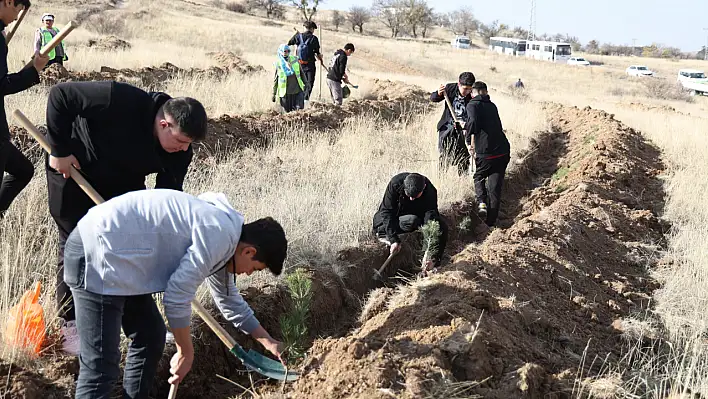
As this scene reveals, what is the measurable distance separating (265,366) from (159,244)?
1016 mm

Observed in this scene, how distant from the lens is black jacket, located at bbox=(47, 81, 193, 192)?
12.0 ft

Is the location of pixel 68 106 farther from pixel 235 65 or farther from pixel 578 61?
pixel 578 61

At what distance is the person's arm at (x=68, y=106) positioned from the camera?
3645 mm

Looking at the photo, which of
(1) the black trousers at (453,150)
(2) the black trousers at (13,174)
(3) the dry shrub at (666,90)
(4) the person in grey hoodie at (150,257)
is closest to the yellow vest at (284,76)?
(1) the black trousers at (453,150)

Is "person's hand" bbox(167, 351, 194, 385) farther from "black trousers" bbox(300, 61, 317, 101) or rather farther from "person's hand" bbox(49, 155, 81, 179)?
"black trousers" bbox(300, 61, 317, 101)

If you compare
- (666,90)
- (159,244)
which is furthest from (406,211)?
(666,90)

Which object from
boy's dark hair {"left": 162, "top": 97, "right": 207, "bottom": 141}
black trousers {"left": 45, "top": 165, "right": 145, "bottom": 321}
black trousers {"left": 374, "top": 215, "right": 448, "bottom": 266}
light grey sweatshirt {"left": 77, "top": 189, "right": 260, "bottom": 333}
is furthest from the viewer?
black trousers {"left": 374, "top": 215, "right": 448, "bottom": 266}

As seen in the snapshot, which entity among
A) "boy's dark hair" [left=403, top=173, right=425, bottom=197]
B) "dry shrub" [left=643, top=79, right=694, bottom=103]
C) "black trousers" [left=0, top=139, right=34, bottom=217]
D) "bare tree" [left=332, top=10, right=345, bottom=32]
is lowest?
"dry shrub" [left=643, top=79, right=694, bottom=103]

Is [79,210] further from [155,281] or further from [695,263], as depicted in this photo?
[695,263]

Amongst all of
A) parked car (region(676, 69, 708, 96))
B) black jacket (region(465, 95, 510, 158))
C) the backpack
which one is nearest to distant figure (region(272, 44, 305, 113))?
the backpack

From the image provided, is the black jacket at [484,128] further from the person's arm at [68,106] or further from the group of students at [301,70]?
the person's arm at [68,106]

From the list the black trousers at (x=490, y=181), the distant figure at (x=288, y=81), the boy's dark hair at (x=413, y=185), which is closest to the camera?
the boy's dark hair at (x=413, y=185)

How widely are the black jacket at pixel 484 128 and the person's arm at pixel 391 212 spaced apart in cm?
189

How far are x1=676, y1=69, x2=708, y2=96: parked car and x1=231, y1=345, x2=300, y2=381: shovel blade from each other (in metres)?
43.1
